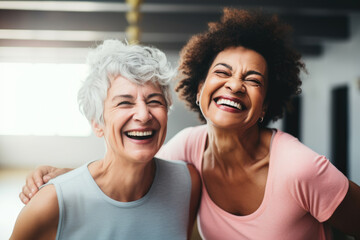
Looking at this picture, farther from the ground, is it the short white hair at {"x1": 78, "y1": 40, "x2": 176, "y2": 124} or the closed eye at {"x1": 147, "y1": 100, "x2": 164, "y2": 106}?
the short white hair at {"x1": 78, "y1": 40, "x2": 176, "y2": 124}

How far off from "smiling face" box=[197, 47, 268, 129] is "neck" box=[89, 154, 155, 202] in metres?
0.39

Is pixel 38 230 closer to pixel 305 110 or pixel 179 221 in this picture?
pixel 179 221

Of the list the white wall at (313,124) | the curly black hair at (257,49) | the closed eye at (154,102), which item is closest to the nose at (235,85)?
the curly black hair at (257,49)

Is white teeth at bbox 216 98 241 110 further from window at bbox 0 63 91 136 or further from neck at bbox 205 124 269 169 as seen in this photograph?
window at bbox 0 63 91 136

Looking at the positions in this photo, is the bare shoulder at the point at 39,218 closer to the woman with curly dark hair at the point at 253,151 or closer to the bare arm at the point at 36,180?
the bare arm at the point at 36,180

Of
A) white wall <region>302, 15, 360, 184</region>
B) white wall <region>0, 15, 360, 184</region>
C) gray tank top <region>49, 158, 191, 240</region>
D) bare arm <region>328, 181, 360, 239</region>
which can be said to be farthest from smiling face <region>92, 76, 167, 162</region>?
white wall <region>302, 15, 360, 184</region>

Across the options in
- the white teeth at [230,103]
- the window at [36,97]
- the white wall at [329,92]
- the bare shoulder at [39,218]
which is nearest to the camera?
the bare shoulder at [39,218]

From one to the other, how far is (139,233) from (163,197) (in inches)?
7.0

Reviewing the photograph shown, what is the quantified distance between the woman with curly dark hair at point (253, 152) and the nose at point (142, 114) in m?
0.33

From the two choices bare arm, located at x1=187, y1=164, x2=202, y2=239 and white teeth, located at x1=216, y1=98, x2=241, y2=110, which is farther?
bare arm, located at x1=187, y1=164, x2=202, y2=239

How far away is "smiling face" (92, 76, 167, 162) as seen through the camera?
4.10 ft

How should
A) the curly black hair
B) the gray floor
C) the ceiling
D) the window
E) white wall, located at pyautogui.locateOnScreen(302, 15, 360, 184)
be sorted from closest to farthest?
the curly black hair, the gray floor, the ceiling, white wall, located at pyautogui.locateOnScreen(302, 15, 360, 184), the window

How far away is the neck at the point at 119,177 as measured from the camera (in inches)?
52.9

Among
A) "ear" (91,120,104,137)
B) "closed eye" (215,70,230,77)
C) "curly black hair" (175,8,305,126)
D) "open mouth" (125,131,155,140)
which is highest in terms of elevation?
"curly black hair" (175,8,305,126)
